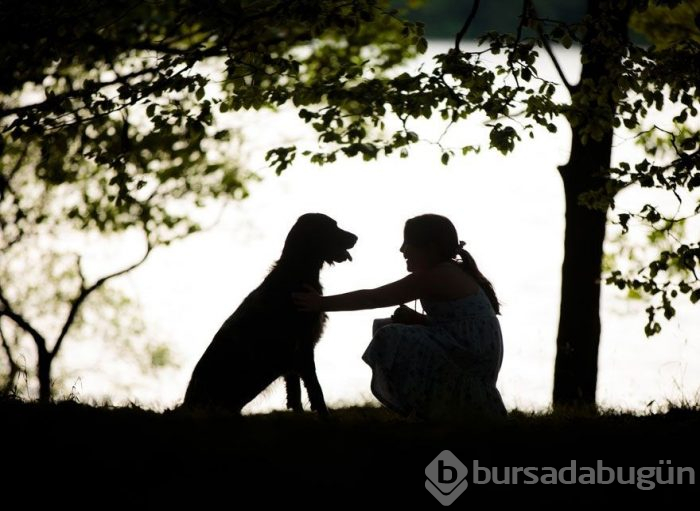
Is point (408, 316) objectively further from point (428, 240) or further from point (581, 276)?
point (581, 276)

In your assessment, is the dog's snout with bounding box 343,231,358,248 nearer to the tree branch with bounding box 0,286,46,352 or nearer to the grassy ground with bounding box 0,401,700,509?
the grassy ground with bounding box 0,401,700,509

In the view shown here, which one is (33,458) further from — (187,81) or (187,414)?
(187,81)

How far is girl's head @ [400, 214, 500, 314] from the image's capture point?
6637mm

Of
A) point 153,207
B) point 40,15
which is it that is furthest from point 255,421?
point 153,207

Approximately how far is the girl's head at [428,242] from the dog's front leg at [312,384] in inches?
60.2

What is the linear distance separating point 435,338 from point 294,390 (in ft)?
6.66

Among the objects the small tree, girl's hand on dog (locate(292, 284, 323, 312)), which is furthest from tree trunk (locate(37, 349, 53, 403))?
girl's hand on dog (locate(292, 284, 323, 312))

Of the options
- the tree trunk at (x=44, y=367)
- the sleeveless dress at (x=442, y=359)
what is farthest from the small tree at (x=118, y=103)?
the sleeveless dress at (x=442, y=359)

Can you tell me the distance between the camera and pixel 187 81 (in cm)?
895

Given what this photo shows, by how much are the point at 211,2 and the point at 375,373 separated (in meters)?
4.39

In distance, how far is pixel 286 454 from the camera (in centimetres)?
496

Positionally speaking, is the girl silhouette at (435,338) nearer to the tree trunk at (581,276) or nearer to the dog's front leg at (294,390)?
the dog's front leg at (294,390)

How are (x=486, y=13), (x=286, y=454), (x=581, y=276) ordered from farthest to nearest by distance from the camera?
(x=486, y=13)
(x=581, y=276)
(x=286, y=454)

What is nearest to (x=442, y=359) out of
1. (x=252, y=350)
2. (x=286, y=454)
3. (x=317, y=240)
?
(x=252, y=350)
